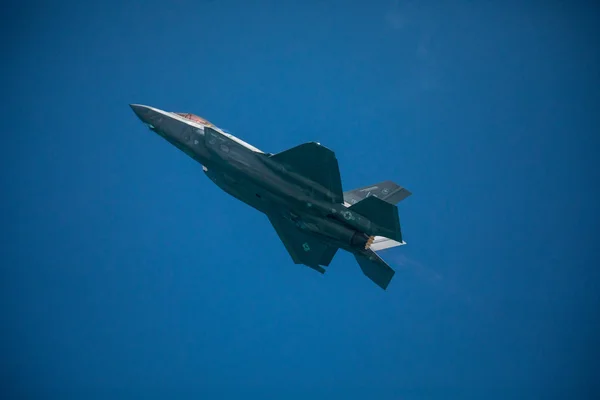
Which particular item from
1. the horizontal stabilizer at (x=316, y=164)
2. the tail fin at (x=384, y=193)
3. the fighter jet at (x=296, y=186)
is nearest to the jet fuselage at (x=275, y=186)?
the fighter jet at (x=296, y=186)

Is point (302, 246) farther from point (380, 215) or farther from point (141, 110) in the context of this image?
point (141, 110)

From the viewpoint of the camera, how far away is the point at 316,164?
13484 millimetres

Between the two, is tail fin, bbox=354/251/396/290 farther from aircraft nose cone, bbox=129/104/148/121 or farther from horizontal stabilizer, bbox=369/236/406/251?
aircraft nose cone, bbox=129/104/148/121

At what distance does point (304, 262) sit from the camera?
51.0 ft

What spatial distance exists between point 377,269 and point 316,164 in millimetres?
4129

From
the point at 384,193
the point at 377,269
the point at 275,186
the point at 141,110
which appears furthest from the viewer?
the point at 384,193

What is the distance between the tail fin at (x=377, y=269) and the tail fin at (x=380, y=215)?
46.5 inches

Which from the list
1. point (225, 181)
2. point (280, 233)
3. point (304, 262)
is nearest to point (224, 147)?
point (225, 181)

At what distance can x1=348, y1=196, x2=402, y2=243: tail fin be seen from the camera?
13.5m

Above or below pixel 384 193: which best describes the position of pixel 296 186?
below

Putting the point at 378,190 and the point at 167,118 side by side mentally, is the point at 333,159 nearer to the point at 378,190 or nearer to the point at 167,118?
the point at 378,190

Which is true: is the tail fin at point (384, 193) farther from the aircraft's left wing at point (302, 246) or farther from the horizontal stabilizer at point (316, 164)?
the horizontal stabilizer at point (316, 164)

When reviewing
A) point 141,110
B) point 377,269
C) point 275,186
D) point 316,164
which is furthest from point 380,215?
point 141,110

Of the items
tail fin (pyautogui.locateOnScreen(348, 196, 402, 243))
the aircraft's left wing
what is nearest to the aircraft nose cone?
the aircraft's left wing
